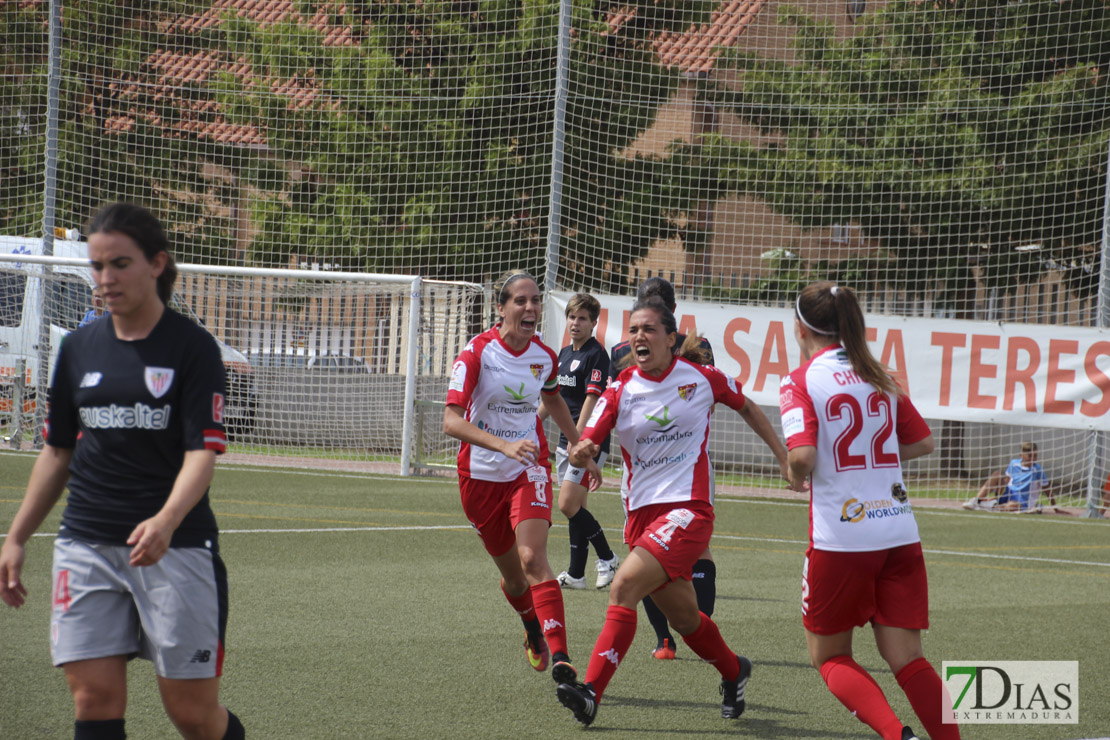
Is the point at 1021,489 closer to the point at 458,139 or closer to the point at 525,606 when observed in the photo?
the point at 458,139

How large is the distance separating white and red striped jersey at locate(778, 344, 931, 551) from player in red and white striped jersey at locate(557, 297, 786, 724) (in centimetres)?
86

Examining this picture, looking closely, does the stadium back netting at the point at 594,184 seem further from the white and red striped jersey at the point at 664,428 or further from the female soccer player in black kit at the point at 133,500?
the female soccer player in black kit at the point at 133,500

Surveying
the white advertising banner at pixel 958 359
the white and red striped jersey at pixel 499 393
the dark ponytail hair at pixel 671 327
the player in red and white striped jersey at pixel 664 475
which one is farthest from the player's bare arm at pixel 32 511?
the white advertising banner at pixel 958 359

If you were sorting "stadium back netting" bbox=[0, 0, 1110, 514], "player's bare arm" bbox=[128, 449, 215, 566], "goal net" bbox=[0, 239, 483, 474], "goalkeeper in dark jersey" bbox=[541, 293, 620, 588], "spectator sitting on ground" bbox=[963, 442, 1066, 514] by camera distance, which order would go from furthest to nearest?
"goal net" bbox=[0, 239, 483, 474], "stadium back netting" bbox=[0, 0, 1110, 514], "spectator sitting on ground" bbox=[963, 442, 1066, 514], "goalkeeper in dark jersey" bbox=[541, 293, 620, 588], "player's bare arm" bbox=[128, 449, 215, 566]

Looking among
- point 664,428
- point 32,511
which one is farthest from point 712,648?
point 32,511

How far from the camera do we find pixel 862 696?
13.5 feet

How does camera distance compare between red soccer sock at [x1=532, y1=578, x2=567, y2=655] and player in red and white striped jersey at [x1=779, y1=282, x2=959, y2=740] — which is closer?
player in red and white striped jersey at [x1=779, y1=282, x2=959, y2=740]

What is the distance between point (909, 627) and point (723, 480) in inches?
522

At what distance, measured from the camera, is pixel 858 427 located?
4.14 metres

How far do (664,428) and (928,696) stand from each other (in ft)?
5.43

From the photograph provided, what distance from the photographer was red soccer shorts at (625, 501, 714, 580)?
5.04 m

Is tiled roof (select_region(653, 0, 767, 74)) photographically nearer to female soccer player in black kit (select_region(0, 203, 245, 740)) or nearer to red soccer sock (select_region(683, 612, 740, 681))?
red soccer sock (select_region(683, 612, 740, 681))

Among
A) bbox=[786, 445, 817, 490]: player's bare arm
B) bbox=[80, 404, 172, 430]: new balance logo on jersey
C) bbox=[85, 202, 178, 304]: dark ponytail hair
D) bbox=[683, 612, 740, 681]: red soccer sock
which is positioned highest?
bbox=[85, 202, 178, 304]: dark ponytail hair

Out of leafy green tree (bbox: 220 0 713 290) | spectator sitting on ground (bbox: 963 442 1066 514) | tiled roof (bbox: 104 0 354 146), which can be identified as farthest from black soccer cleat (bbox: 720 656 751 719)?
tiled roof (bbox: 104 0 354 146)
